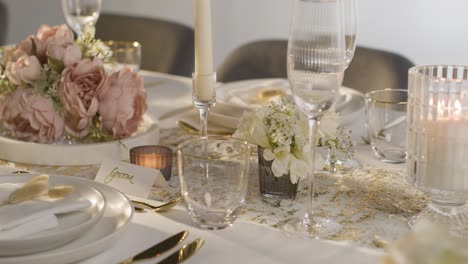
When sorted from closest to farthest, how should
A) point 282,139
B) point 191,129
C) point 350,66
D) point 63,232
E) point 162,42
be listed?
point 63,232 < point 282,139 < point 191,129 < point 350,66 < point 162,42

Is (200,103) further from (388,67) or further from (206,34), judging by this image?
(388,67)

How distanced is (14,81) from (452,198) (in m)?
0.82

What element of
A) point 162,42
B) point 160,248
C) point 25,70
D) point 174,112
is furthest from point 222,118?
point 162,42

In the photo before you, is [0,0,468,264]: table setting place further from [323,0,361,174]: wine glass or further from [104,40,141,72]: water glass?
[104,40,141,72]: water glass

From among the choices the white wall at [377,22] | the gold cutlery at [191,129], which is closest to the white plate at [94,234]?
the gold cutlery at [191,129]

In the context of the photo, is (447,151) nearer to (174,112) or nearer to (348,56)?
(348,56)

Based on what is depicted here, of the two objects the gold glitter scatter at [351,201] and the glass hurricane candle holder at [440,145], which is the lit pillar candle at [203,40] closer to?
the gold glitter scatter at [351,201]

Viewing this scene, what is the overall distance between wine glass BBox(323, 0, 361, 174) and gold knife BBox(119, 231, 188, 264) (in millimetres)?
367

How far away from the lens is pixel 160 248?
1.03 metres

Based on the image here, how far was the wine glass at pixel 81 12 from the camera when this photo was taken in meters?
2.03

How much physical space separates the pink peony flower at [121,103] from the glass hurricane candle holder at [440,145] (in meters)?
0.55

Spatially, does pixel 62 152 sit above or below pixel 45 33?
below

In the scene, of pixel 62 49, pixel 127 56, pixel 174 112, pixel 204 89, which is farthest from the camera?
pixel 127 56

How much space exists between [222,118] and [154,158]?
0.32m
